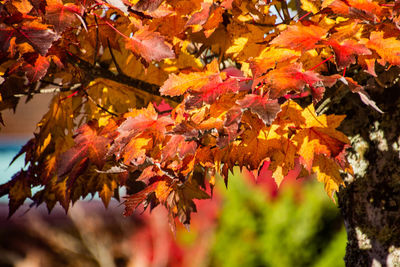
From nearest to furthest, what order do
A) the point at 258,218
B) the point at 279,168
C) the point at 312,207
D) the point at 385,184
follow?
the point at 279,168 < the point at 385,184 < the point at 312,207 < the point at 258,218

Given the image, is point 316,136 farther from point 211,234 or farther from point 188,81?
point 211,234

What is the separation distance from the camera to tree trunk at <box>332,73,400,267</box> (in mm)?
1762

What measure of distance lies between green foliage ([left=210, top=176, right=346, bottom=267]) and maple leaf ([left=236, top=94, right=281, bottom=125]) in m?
2.49

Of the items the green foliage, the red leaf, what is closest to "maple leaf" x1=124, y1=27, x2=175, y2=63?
the red leaf

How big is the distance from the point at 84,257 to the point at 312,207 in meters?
3.37

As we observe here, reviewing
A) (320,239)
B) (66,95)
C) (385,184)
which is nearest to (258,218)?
(320,239)

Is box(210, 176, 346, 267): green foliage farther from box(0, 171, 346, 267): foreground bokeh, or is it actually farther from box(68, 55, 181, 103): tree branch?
box(68, 55, 181, 103): tree branch

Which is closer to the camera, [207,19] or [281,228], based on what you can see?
[207,19]

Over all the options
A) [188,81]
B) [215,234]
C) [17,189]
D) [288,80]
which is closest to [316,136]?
[288,80]

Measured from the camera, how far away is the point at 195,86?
48.9 inches

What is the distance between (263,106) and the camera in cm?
106

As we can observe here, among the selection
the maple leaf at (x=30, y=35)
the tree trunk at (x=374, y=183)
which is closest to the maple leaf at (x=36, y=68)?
the maple leaf at (x=30, y=35)

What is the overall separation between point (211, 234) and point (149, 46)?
3.03 metres

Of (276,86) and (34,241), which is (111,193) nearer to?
(276,86)
